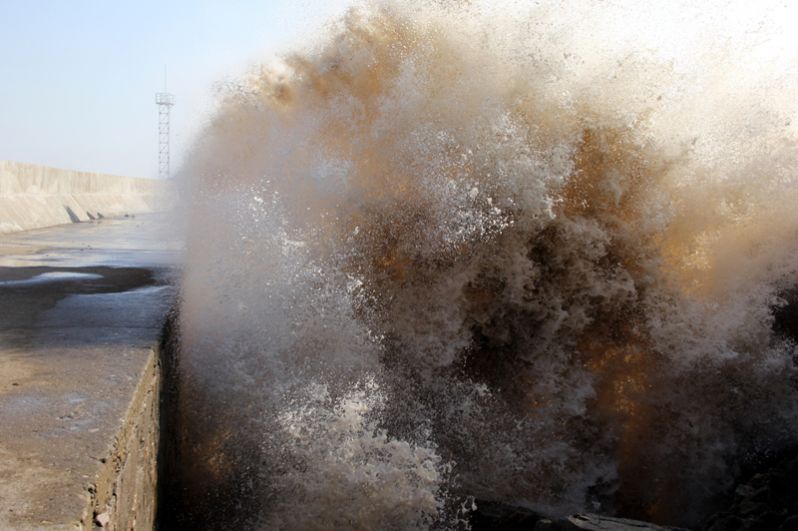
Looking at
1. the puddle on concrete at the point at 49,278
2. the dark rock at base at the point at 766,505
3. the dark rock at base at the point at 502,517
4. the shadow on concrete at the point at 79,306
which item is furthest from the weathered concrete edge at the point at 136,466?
the dark rock at base at the point at 766,505

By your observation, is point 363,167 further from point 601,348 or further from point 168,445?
point 168,445

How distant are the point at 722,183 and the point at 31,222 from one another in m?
10.5

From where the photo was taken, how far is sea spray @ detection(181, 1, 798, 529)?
4.00m

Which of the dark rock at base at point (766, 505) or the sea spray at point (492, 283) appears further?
the sea spray at point (492, 283)

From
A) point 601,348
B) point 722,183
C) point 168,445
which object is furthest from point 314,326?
point 722,183

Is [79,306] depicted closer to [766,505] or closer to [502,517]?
[502,517]

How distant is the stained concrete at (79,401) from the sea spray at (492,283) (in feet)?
1.98

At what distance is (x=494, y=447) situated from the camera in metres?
4.16

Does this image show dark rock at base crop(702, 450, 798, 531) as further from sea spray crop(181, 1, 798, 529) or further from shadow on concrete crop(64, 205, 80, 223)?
shadow on concrete crop(64, 205, 80, 223)

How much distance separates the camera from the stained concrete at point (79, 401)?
1.80 metres

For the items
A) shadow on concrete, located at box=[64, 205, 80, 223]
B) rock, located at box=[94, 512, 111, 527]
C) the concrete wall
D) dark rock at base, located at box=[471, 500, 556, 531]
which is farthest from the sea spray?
shadow on concrete, located at box=[64, 205, 80, 223]

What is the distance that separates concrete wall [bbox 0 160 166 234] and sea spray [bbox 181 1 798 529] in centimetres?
518

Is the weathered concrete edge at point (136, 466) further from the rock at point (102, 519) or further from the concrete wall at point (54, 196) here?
the concrete wall at point (54, 196)

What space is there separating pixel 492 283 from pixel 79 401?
286 cm
